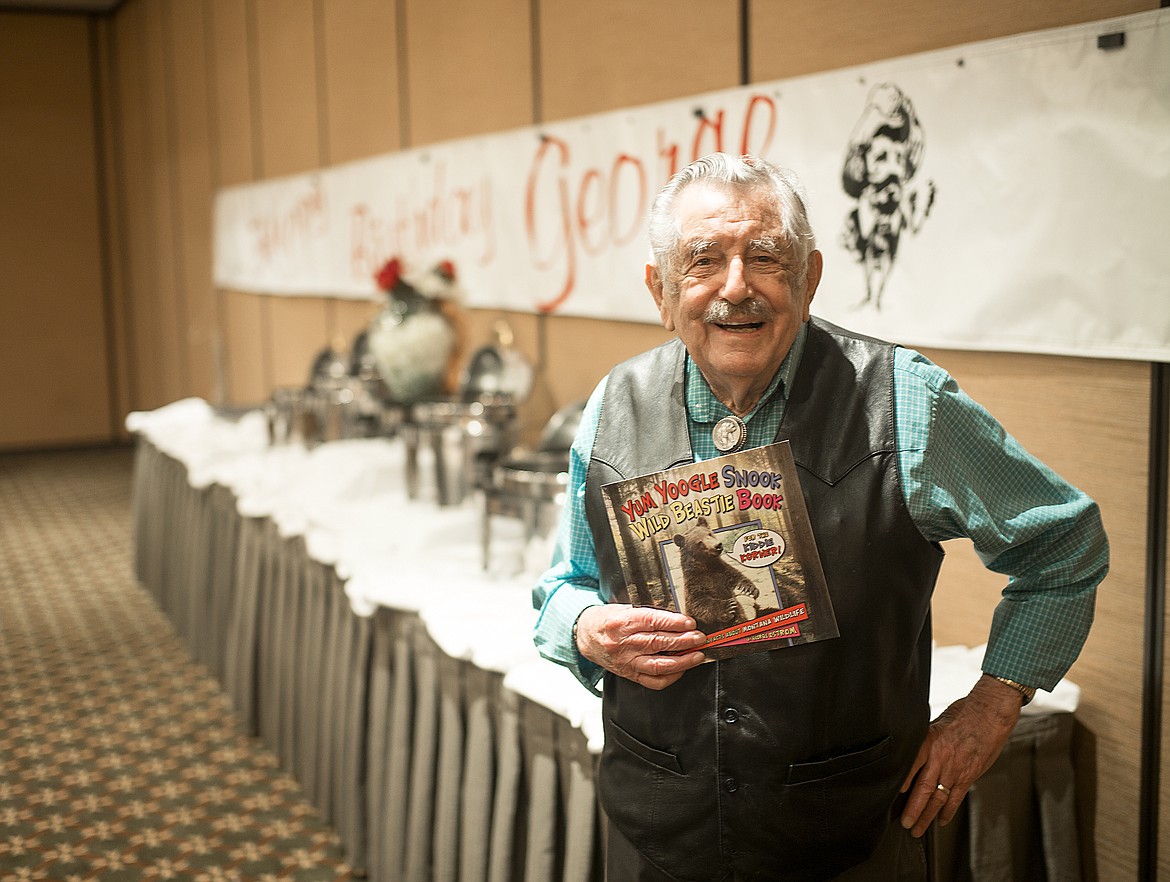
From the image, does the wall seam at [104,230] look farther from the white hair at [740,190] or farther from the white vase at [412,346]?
the white hair at [740,190]

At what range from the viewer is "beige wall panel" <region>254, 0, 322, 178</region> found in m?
4.92

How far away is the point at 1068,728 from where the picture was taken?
1.68 meters

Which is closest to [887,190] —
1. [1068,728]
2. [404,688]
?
[1068,728]

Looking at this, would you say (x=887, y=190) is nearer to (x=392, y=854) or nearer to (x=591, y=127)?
(x=591, y=127)

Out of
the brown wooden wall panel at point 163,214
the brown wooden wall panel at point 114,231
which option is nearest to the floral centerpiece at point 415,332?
the brown wooden wall panel at point 163,214

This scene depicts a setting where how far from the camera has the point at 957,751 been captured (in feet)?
3.94

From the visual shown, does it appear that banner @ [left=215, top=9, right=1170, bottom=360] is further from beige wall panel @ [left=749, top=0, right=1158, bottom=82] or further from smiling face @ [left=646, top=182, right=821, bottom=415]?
smiling face @ [left=646, top=182, right=821, bottom=415]

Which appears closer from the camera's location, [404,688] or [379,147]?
[404,688]

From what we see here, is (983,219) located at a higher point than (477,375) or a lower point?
higher

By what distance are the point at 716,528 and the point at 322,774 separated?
1.92m

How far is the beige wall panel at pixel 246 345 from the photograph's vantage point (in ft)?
19.4

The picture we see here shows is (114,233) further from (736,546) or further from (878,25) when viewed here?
(736,546)

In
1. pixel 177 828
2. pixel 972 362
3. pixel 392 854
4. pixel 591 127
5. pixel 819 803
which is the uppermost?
pixel 591 127

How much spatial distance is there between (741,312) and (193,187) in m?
6.54
